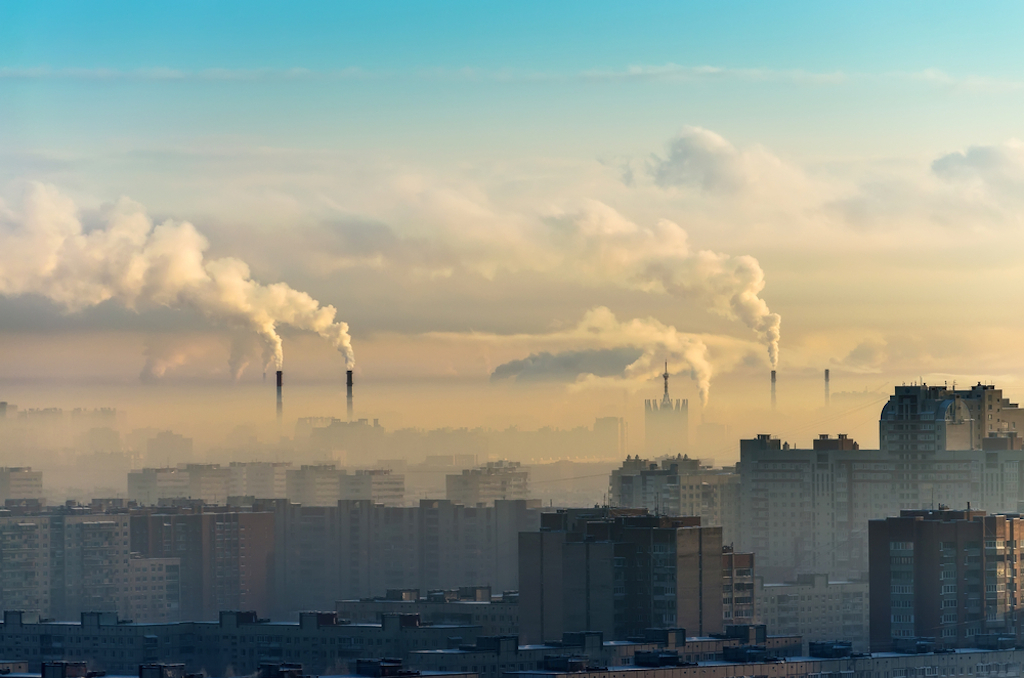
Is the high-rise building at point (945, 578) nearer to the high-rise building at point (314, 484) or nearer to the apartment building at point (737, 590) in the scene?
the apartment building at point (737, 590)

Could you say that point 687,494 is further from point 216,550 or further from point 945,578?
point 945,578

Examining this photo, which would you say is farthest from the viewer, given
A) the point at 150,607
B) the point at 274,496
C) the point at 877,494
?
the point at 274,496

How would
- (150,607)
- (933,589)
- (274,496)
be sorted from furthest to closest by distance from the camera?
(274,496) < (150,607) < (933,589)

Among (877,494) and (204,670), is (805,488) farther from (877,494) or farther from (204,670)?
(204,670)

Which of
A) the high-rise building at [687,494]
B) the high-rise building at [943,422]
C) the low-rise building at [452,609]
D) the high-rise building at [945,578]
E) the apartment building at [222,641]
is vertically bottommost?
the apartment building at [222,641]

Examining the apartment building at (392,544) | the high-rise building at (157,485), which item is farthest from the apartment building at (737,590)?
the high-rise building at (157,485)

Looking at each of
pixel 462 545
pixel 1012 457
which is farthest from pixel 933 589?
pixel 462 545
